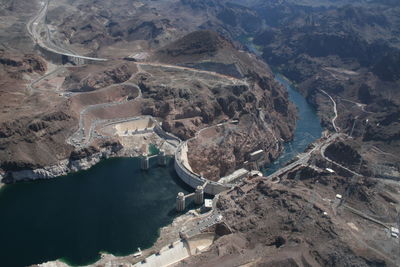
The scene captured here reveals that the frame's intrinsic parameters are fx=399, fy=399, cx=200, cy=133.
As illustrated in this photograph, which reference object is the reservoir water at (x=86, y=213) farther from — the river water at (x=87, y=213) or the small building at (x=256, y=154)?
the small building at (x=256, y=154)

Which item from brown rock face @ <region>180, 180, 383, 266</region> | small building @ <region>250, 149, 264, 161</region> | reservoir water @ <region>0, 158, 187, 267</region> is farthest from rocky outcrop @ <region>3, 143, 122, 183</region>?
brown rock face @ <region>180, 180, 383, 266</region>

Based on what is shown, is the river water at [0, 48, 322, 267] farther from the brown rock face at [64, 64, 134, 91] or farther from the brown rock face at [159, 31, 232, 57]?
the brown rock face at [159, 31, 232, 57]

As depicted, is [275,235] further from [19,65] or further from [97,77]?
[19,65]

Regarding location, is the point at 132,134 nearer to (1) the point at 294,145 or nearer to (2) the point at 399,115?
(1) the point at 294,145

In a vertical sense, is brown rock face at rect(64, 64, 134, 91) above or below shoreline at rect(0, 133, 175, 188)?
above

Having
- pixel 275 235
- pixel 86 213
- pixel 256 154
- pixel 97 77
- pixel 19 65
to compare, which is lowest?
pixel 256 154

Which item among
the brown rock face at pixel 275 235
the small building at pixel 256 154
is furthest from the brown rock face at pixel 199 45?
the brown rock face at pixel 275 235

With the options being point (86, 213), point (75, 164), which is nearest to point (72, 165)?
point (75, 164)

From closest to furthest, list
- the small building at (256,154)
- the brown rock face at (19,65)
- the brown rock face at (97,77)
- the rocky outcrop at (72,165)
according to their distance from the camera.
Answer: the rocky outcrop at (72,165), the small building at (256,154), the brown rock face at (97,77), the brown rock face at (19,65)
